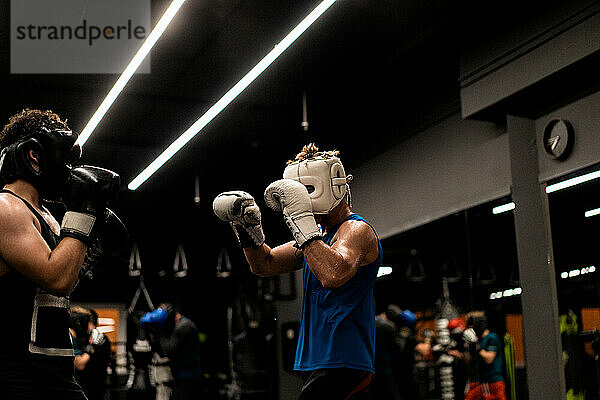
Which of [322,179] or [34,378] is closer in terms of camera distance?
[34,378]

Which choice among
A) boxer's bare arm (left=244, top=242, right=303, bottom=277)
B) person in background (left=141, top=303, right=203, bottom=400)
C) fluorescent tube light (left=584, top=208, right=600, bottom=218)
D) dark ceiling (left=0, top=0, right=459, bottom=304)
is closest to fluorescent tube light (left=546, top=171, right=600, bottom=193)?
fluorescent tube light (left=584, top=208, right=600, bottom=218)

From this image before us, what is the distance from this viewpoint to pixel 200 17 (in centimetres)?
590

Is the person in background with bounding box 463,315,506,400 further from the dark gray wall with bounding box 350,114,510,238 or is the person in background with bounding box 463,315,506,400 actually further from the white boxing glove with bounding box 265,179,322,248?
the white boxing glove with bounding box 265,179,322,248

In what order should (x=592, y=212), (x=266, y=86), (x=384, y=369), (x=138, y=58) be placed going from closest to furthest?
(x=592, y=212) → (x=138, y=58) → (x=384, y=369) → (x=266, y=86)

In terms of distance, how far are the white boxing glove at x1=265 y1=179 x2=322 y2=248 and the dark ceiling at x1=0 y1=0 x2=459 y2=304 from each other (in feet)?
9.37

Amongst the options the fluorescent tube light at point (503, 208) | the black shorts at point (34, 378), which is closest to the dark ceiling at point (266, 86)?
the fluorescent tube light at point (503, 208)

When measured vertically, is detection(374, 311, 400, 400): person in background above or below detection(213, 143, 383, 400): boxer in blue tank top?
below

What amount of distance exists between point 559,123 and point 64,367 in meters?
4.33

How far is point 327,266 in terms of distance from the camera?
9.24ft

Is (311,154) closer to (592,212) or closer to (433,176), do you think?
(592,212)

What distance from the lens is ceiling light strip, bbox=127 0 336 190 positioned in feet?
16.1

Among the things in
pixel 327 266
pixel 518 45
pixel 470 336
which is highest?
pixel 518 45

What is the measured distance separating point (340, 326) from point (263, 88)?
4601 mm

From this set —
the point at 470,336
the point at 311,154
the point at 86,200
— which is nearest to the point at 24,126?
the point at 86,200
